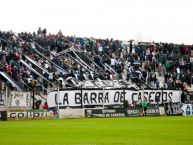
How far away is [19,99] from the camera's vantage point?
44.2 m

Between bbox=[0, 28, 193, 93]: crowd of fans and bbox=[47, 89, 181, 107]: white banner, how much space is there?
8.44 feet

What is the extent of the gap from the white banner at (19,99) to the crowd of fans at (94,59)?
4.13 meters

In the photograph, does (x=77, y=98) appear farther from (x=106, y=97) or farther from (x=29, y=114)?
(x=29, y=114)

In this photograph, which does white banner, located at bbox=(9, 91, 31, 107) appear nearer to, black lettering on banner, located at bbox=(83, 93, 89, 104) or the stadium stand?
the stadium stand

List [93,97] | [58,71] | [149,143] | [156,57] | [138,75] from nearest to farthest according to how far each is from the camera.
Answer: [149,143] → [93,97] → [58,71] → [138,75] → [156,57]

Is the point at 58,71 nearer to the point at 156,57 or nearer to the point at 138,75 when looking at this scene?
the point at 138,75

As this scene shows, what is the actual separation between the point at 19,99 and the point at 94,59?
59.6 feet

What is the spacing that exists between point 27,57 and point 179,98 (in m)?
16.1

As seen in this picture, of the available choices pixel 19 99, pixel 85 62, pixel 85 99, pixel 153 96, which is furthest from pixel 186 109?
pixel 19 99

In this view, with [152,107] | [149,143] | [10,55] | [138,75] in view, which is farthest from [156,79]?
[149,143]

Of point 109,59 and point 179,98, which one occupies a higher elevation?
point 109,59

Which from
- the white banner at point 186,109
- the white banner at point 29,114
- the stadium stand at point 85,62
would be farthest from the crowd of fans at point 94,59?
the white banner at point 186,109

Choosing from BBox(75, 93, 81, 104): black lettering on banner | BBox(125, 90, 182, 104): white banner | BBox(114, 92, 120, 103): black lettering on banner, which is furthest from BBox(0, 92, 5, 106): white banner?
BBox(125, 90, 182, 104): white banner

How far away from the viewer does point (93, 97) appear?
51.0 m
